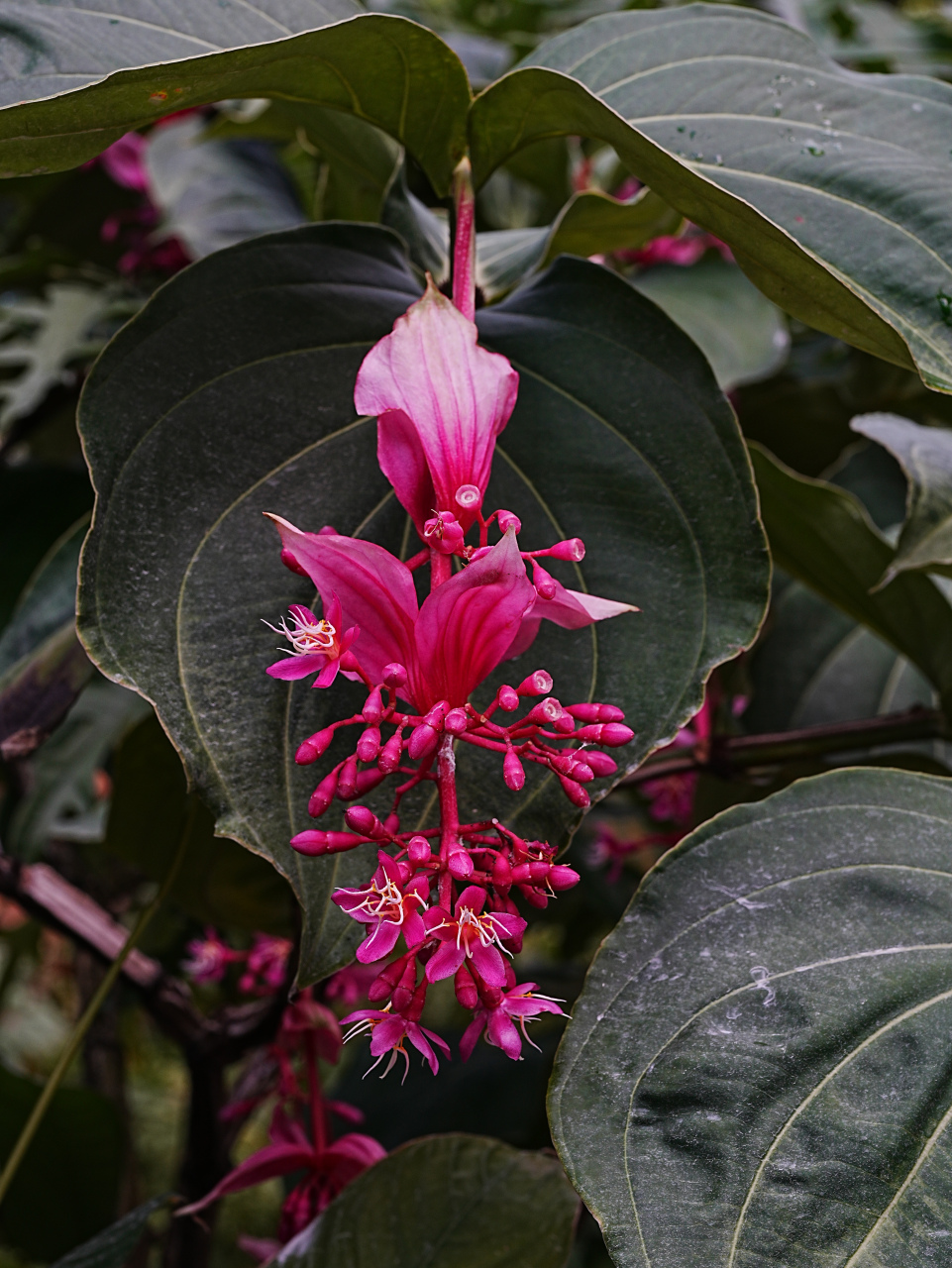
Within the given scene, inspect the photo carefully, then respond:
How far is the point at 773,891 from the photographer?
38 cm

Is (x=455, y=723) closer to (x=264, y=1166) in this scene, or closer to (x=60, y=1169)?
(x=264, y=1166)

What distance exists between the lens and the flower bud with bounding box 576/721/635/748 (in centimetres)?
33

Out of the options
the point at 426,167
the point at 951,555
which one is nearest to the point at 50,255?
the point at 426,167

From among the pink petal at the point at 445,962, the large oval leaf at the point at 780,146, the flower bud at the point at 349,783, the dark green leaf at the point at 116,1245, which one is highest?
the large oval leaf at the point at 780,146

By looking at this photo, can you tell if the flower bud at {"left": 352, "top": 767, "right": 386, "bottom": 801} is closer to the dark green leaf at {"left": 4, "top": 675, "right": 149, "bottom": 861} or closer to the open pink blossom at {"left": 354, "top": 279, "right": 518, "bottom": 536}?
the open pink blossom at {"left": 354, "top": 279, "right": 518, "bottom": 536}

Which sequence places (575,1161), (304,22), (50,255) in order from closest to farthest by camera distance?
(575,1161) → (304,22) → (50,255)

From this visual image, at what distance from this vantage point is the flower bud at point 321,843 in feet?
1.04

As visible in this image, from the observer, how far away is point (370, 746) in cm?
30

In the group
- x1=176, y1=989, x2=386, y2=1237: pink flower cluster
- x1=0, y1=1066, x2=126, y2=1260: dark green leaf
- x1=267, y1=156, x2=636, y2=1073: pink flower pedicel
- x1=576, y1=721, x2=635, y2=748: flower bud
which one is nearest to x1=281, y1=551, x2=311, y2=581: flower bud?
x1=267, y1=156, x2=636, y2=1073: pink flower pedicel

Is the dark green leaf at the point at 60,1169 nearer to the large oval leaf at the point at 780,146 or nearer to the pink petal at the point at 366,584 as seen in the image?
the pink petal at the point at 366,584

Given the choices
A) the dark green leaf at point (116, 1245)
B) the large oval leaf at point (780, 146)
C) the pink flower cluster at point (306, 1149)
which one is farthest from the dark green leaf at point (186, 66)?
the dark green leaf at point (116, 1245)

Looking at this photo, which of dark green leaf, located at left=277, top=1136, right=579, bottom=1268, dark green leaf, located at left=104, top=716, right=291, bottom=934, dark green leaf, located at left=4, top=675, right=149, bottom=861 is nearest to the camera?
dark green leaf, located at left=277, top=1136, right=579, bottom=1268

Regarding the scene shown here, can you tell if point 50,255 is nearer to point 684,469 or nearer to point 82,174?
point 82,174

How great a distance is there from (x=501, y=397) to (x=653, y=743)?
14 cm
